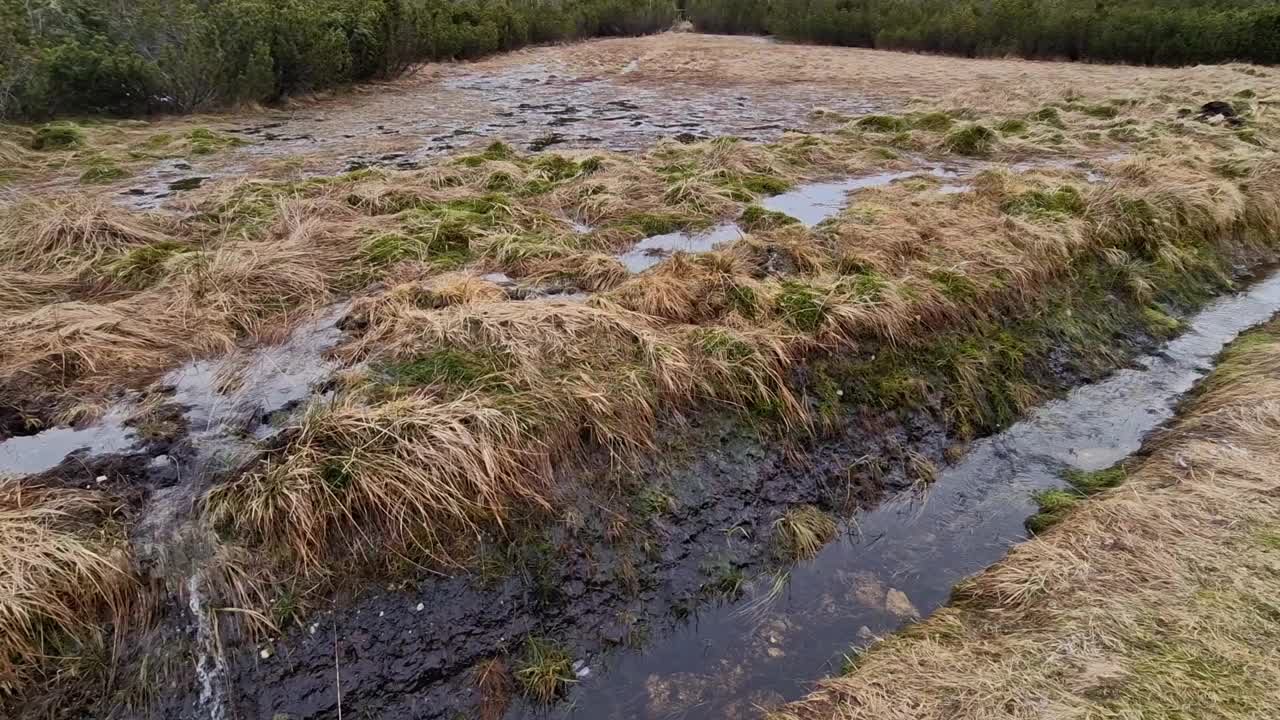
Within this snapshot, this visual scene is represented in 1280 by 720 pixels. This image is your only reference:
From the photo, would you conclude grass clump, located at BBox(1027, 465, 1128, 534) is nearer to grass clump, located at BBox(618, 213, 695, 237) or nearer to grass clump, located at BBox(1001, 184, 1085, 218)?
grass clump, located at BBox(1001, 184, 1085, 218)

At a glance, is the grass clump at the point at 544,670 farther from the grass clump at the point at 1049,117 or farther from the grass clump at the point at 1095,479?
the grass clump at the point at 1049,117

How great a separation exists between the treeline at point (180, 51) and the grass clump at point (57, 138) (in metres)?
0.93

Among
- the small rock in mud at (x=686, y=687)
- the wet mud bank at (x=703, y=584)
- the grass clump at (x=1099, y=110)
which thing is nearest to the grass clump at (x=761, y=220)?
the wet mud bank at (x=703, y=584)

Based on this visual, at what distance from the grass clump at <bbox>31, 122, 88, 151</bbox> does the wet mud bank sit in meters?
9.50

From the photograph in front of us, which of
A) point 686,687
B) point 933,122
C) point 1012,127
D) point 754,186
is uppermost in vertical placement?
point 933,122

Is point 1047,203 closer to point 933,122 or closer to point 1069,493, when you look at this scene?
point 1069,493

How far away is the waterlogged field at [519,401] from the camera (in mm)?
3602

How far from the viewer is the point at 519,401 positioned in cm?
459

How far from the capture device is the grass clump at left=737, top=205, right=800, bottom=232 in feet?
26.3

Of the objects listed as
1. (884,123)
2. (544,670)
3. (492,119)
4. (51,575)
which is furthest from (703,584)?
(884,123)

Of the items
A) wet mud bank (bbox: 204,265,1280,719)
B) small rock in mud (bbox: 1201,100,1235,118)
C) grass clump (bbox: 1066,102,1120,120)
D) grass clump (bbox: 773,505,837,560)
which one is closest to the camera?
wet mud bank (bbox: 204,265,1280,719)

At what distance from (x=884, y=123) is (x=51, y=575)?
13.8 m

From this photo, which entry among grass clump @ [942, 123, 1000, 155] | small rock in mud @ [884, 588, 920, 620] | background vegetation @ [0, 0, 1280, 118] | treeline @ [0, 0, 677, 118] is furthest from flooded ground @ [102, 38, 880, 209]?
small rock in mud @ [884, 588, 920, 620]

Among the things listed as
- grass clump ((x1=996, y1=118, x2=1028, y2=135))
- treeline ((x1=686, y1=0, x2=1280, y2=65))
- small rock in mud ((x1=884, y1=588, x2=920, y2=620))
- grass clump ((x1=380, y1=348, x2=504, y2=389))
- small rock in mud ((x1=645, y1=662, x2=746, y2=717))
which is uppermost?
treeline ((x1=686, y1=0, x2=1280, y2=65))
